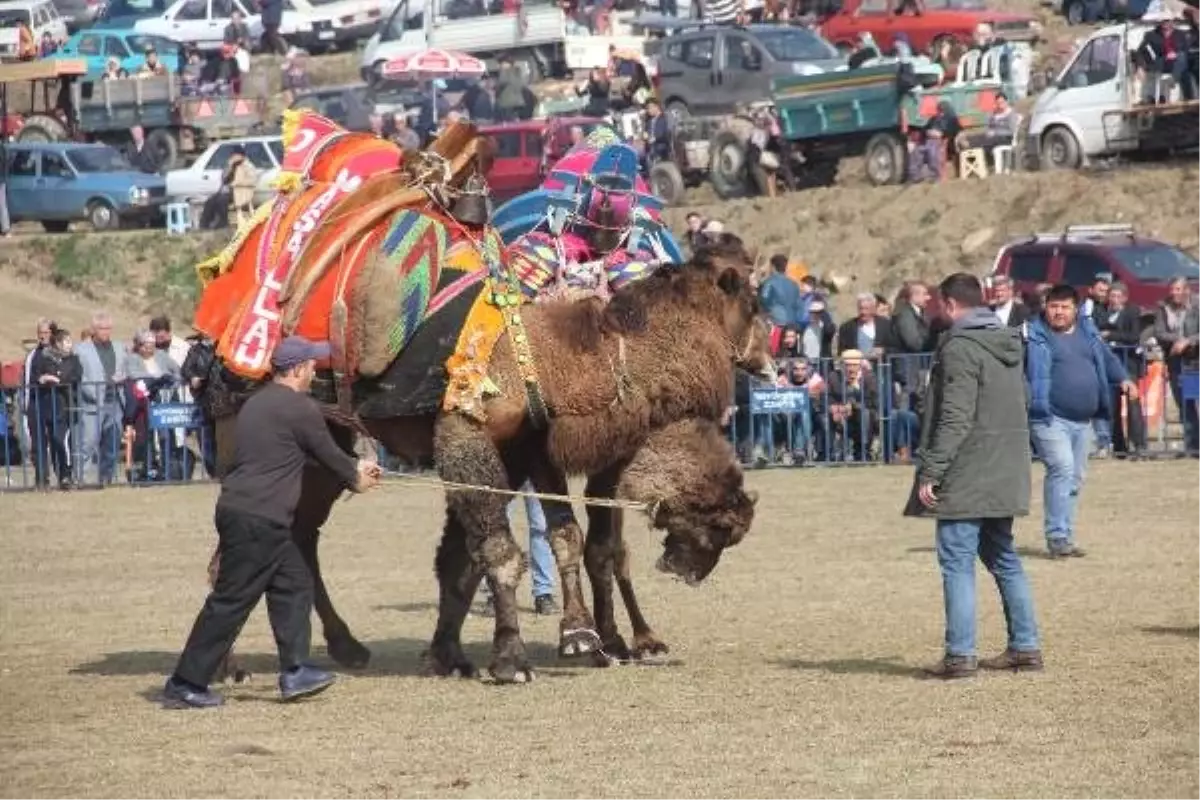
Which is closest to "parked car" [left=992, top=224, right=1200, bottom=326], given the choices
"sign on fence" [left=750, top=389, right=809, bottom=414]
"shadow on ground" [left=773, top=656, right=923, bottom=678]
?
"sign on fence" [left=750, top=389, right=809, bottom=414]

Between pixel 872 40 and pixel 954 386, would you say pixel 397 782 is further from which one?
pixel 872 40

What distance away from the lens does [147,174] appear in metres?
47.4

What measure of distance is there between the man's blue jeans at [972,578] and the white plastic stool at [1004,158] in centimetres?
2781

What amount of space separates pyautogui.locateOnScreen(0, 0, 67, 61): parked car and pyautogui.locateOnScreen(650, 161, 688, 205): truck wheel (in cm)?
2243

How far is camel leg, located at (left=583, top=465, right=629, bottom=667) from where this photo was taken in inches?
519

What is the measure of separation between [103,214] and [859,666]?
117 ft

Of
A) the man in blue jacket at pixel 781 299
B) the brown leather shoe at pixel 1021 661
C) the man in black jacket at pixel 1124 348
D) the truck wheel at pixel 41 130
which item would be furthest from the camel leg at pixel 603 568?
the truck wheel at pixel 41 130

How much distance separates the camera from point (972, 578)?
1245cm

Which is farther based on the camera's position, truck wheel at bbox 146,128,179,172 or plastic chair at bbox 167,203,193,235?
truck wheel at bbox 146,128,179,172

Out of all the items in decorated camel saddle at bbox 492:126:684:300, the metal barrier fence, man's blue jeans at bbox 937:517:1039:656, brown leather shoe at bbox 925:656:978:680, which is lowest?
the metal barrier fence

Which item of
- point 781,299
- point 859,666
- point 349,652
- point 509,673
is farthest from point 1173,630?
point 781,299

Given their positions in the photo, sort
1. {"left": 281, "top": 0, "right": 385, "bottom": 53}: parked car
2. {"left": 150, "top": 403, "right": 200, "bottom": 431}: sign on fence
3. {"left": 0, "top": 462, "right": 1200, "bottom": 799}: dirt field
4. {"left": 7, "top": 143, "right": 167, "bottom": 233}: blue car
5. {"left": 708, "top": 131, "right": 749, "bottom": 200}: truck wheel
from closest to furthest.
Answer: {"left": 0, "top": 462, "right": 1200, "bottom": 799}: dirt field → {"left": 150, "top": 403, "right": 200, "bottom": 431}: sign on fence → {"left": 708, "top": 131, "right": 749, "bottom": 200}: truck wheel → {"left": 7, "top": 143, "right": 167, "bottom": 233}: blue car → {"left": 281, "top": 0, "right": 385, "bottom": 53}: parked car

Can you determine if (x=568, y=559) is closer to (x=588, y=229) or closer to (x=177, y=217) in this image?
(x=588, y=229)

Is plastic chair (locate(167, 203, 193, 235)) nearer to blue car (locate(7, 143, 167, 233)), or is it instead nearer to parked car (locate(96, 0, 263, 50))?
blue car (locate(7, 143, 167, 233))
